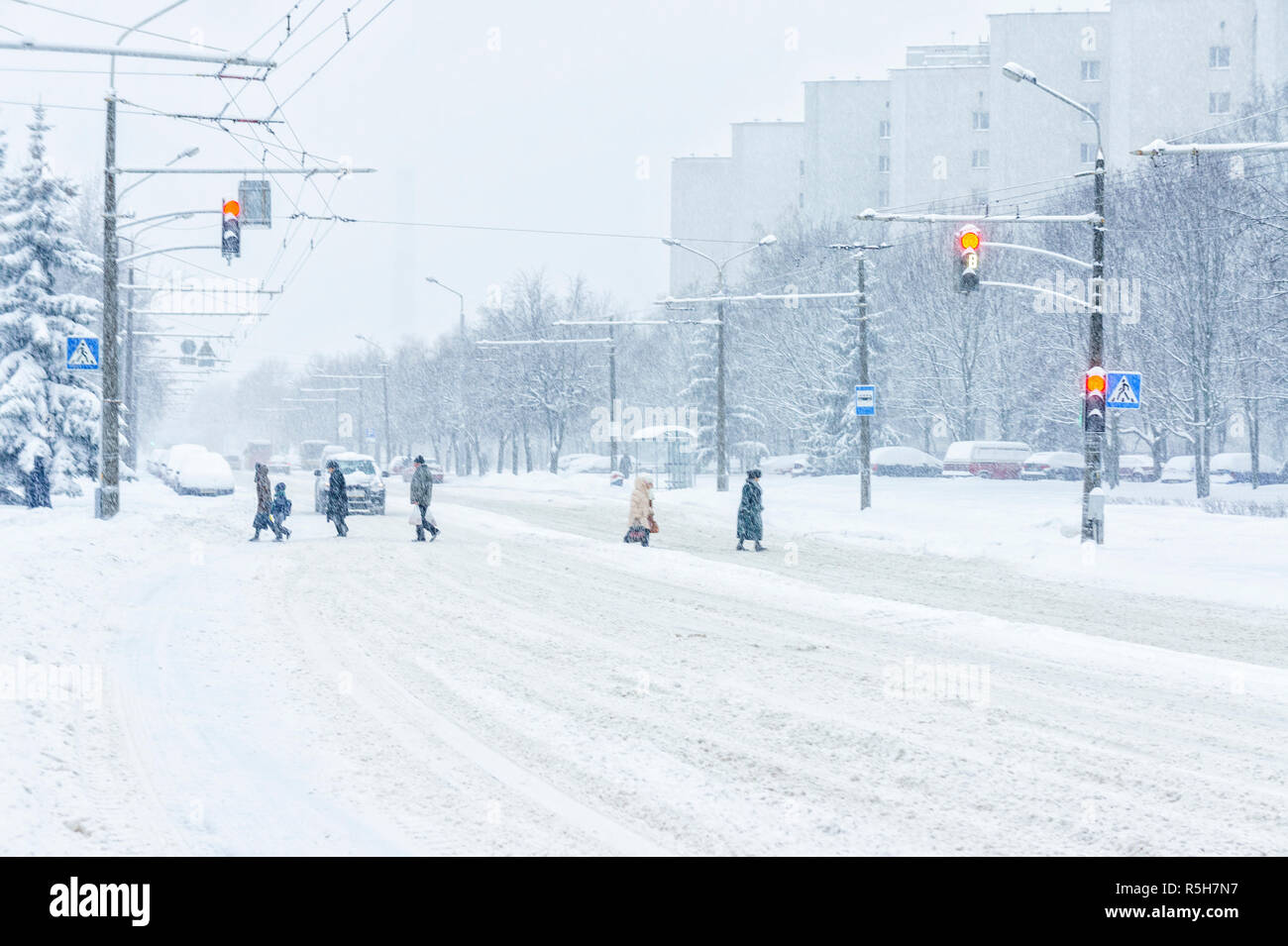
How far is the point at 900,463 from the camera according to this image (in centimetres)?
6569

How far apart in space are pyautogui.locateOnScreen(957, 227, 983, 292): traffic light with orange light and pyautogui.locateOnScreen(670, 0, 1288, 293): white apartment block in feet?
116

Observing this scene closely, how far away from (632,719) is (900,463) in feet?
190

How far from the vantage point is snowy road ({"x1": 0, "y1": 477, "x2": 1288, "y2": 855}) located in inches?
255

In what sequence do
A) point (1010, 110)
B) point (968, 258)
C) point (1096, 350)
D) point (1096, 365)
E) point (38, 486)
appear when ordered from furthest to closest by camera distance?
1. point (1010, 110)
2. point (38, 486)
3. point (1096, 350)
4. point (1096, 365)
5. point (968, 258)

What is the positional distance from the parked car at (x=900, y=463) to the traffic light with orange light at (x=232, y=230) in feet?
153

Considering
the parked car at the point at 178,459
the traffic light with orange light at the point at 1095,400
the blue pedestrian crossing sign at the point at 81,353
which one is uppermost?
the blue pedestrian crossing sign at the point at 81,353

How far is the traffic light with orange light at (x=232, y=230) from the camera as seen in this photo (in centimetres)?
→ 2219

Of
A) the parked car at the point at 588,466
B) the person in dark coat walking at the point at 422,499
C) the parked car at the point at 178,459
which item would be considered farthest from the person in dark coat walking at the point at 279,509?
the parked car at the point at 588,466

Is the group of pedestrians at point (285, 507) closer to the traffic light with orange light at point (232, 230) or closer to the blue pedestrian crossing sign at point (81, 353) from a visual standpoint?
the blue pedestrian crossing sign at point (81, 353)

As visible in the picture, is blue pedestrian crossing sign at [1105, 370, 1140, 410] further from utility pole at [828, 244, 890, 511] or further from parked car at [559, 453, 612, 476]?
parked car at [559, 453, 612, 476]

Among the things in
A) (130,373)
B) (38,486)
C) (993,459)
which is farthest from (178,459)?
(993,459)

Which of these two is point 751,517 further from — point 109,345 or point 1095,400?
point 109,345

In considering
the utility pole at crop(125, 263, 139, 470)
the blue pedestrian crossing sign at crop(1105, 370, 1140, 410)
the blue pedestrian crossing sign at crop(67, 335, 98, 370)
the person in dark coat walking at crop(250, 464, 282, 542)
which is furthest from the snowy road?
the utility pole at crop(125, 263, 139, 470)
